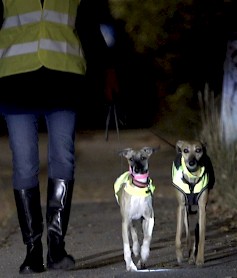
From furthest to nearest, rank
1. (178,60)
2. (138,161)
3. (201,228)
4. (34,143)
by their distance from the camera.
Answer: (178,60), (34,143), (201,228), (138,161)

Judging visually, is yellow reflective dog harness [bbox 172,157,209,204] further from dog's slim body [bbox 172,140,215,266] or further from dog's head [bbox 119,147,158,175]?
dog's head [bbox 119,147,158,175]

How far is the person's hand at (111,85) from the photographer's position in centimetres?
605

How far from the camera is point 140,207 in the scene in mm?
5754

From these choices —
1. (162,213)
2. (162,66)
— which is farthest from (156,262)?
(162,66)

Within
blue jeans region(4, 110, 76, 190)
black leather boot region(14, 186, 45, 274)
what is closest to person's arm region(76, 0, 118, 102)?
blue jeans region(4, 110, 76, 190)

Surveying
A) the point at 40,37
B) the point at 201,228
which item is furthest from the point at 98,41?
the point at 201,228

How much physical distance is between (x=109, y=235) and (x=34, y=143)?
2180 mm

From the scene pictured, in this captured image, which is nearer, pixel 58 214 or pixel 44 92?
pixel 44 92

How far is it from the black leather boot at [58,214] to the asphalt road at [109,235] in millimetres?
136

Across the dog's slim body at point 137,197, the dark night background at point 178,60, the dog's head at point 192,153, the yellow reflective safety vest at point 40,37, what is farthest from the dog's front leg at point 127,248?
the dark night background at point 178,60

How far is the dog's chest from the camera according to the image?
5.74m

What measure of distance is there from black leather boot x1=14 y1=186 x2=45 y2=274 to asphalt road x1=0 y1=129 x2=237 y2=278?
0.13 m

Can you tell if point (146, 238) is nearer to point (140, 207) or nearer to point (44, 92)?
point (140, 207)

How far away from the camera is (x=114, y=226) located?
8617 mm
